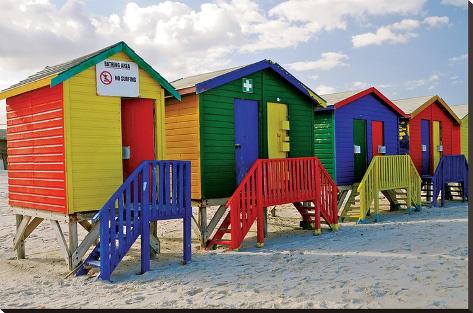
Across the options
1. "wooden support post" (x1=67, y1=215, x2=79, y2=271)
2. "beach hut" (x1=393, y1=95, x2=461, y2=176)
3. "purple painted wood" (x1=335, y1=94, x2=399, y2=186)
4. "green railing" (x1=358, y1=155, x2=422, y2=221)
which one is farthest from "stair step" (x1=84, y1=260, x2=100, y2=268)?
"beach hut" (x1=393, y1=95, x2=461, y2=176)

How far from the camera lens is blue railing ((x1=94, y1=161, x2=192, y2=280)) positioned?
812cm

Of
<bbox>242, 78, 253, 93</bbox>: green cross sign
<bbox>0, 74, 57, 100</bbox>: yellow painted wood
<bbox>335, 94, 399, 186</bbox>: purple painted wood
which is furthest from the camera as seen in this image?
<bbox>335, 94, 399, 186</bbox>: purple painted wood

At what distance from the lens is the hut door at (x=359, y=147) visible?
16159 mm

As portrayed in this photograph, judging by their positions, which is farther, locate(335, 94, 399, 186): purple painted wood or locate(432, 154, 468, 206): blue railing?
locate(432, 154, 468, 206): blue railing

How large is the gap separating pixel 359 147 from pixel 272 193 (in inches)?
239

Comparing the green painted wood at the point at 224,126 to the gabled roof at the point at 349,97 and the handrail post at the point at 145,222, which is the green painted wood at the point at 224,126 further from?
the gabled roof at the point at 349,97

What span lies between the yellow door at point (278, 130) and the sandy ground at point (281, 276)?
87.8 inches

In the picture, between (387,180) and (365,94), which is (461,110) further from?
(387,180)

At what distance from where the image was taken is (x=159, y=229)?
14078 mm

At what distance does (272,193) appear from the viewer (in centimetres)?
1125

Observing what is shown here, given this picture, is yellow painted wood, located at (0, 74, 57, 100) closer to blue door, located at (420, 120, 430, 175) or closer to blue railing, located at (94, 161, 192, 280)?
blue railing, located at (94, 161, 192, 280)

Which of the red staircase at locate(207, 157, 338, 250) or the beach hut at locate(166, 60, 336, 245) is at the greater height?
the beach hut at locate(166, 60, 336, 245)

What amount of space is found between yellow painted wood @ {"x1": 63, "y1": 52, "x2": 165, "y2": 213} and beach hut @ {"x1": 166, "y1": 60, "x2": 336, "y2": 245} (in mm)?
2118

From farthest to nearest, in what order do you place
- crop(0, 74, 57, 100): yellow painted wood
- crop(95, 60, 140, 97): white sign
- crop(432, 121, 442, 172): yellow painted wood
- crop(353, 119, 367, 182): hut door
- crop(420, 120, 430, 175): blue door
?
crop(432, 121, 442, 172): yellow painted wood → crop(420, 120, 430, 175): blue door → crop(353, 119, 367, 182): hut door → crop(95, 60, 140, 97): white sign → crop(0, 74, 57, 100): yellow painted wood
